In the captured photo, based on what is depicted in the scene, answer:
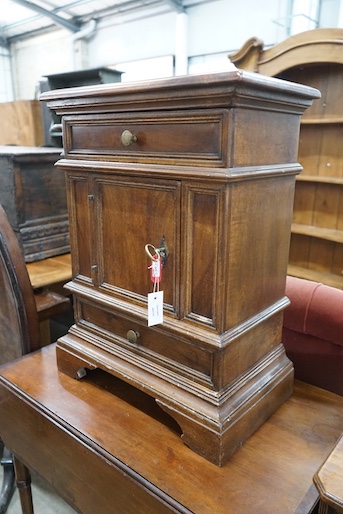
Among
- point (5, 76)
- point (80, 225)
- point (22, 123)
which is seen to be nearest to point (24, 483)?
point (80, 225)

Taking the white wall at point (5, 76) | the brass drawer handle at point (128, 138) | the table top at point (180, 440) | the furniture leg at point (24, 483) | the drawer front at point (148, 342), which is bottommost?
the furniture leg at point (24, 483)

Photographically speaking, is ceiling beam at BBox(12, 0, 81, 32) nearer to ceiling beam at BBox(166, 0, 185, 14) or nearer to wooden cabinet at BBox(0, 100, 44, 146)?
wooden cabinet at BBox(0, 100, 44, 146)

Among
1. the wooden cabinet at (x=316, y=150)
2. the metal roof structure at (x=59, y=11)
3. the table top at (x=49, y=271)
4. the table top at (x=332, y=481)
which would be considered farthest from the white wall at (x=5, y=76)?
→ the table top at (x=332, y=481)

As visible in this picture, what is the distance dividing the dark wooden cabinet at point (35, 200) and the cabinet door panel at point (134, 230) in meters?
0.91

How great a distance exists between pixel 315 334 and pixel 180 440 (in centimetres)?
40

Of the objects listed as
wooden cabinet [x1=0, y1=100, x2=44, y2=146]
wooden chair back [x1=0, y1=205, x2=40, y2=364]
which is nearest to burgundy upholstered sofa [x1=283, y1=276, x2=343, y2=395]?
wooden chair back [x1=0, y1=205, x2=40, y2=364]

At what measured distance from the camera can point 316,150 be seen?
2.51m

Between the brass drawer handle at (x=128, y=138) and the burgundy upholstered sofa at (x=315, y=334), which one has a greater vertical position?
the brass drawer handle at (x=128, y=138)

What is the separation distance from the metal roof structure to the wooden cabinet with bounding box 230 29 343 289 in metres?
1.82

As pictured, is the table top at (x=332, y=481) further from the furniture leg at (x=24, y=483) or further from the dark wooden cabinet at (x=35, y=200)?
the dark wooden cabinet at (x=35, y=200)

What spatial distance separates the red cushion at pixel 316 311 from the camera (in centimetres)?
92

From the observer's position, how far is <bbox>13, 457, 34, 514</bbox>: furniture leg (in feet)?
3.48

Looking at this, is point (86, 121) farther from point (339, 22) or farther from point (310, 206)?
point (339, 22)

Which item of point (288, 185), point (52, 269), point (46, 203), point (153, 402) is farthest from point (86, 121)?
point (46, 203)
